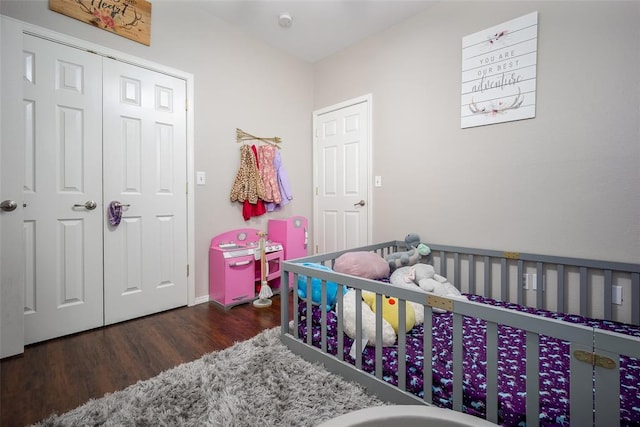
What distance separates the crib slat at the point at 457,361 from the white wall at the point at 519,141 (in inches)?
50.7

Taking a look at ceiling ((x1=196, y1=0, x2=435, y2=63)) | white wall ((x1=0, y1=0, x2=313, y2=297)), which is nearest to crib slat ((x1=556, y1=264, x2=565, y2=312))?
ceiling ((x1=196, y1=0, x2=435, y2=63))

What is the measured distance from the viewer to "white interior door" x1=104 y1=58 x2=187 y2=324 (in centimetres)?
208

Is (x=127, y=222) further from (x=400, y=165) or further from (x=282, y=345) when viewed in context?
(x=400, y=165)

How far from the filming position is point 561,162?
183 centimetres

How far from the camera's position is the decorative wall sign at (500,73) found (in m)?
1.92

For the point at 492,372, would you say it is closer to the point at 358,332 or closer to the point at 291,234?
the point at 358,332

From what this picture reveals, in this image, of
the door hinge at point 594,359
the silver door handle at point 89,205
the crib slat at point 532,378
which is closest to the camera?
the door hinge at point 594,359

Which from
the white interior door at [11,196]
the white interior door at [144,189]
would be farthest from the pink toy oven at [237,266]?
the white interior door at [11,196]

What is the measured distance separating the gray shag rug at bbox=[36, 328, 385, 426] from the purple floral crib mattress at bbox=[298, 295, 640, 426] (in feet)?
0.56

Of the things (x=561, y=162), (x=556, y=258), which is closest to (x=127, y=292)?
(x=556, y=258)

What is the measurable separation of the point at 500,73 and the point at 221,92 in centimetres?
229

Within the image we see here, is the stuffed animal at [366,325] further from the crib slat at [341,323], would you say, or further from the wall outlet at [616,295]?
the wall outlet at [616,295]

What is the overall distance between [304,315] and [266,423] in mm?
659

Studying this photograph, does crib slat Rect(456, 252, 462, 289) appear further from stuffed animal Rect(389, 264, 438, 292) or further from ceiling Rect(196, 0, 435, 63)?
ceiling Rect(196, 0, 435, 63)
